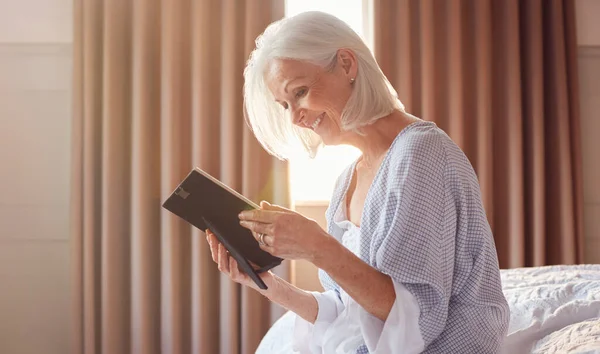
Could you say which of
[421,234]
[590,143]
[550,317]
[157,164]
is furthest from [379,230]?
[590,143]

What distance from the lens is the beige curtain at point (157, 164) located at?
2.68 m

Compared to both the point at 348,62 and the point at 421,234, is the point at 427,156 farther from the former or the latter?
the point at 348,62

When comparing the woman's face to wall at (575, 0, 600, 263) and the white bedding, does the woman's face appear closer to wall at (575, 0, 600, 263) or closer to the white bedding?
the white bedding

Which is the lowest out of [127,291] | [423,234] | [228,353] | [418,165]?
[228,353]

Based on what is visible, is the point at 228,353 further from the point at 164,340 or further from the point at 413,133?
the point at 413,133

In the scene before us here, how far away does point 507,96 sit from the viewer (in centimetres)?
291

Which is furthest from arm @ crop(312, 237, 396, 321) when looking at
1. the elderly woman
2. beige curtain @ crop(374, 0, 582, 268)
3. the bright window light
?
the bright window light

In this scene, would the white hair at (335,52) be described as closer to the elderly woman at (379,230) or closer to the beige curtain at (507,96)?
the elderly woman at (379,230)

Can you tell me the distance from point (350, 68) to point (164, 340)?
72.3 inches

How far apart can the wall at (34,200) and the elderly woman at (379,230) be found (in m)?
1.73

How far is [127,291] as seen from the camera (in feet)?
9.04

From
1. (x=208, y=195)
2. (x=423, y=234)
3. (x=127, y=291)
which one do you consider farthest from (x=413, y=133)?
(x=127, y=291)

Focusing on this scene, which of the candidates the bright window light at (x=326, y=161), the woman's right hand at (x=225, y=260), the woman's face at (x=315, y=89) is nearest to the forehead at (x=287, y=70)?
the woman's face at (x=315, y=89)

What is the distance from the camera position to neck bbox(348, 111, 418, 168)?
1.32 meters
